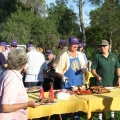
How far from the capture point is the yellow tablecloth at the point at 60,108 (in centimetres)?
362

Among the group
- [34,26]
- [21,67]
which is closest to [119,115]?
[21,67]

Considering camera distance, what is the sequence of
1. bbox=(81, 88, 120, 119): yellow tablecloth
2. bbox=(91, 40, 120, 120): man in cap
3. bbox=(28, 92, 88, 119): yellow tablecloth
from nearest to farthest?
bbox=(28, 92, 88, 119): yellow tablecloth
bbox=(81, 88, 120, 119): yellow tablecloth
bbox=(91, 40, 120, 120): man in cap

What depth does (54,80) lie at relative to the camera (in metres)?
7.11

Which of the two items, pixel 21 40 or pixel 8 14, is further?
pixel 8 14

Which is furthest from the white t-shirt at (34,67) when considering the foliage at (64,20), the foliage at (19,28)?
the foliage at (64,20)

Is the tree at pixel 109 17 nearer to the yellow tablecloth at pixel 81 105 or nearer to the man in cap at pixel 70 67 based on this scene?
the man in cap at pixel 70 67

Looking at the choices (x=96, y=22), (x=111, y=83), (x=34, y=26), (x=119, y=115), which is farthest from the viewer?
(x=34, y=26)

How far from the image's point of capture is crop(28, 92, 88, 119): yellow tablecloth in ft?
11.9

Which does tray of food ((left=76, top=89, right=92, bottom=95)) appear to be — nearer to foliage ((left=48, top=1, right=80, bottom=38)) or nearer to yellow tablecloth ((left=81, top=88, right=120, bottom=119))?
yellow tablecloth ((left=81, top=88, right=120, bottom=119))

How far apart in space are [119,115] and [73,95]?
2123mm

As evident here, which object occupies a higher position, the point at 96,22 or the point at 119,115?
the point at 96,22

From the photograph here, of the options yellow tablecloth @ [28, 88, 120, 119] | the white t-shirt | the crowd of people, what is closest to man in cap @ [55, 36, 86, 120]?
the crowd of people

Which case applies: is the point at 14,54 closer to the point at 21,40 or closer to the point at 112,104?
the point at 112,104

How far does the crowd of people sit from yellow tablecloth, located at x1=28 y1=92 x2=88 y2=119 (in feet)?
1.54
